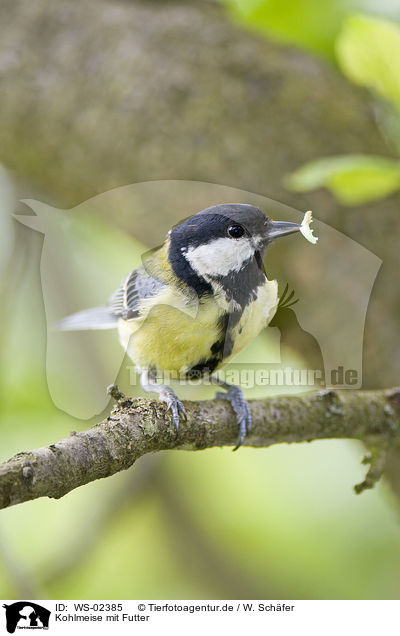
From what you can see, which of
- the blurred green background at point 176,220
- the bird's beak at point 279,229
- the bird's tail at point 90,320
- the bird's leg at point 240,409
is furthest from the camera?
the blurred green background at point 176,220

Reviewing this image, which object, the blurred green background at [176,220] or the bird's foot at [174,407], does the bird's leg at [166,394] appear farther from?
the blurred green background at [176,220]

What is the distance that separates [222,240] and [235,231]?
29 mm

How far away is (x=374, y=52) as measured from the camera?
1172 mm

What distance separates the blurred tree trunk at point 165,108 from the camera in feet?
5.49

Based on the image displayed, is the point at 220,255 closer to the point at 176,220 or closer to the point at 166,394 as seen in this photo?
the point at 166,394

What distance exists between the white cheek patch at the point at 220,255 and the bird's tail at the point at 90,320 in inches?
16.5

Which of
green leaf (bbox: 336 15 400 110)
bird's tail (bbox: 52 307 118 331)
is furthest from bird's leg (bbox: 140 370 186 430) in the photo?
green leaf (bbox: 336 15 400 110)

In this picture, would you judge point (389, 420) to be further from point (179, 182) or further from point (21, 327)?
point (21, 327)

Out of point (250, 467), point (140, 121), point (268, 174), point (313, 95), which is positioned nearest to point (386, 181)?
point (268, 174)

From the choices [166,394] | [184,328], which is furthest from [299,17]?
[166,394]

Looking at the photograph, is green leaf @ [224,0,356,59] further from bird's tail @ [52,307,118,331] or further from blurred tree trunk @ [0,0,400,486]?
bird's tail @ [52,307,118,331]

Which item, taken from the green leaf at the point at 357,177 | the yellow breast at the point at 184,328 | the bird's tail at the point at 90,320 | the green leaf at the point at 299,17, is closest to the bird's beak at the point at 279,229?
the yellow breast at the point at 184,328

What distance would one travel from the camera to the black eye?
3.17 ft
